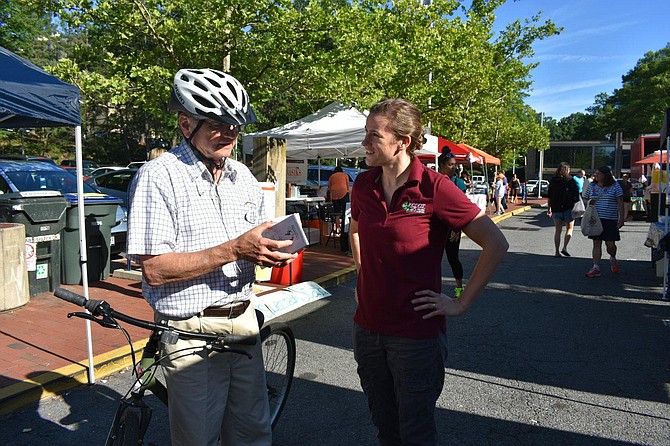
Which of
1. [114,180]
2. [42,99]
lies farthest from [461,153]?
[42,99]

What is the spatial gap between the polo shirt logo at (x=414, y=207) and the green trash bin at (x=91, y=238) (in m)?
6.65

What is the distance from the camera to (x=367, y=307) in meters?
2.47

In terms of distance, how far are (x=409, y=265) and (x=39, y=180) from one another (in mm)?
8762

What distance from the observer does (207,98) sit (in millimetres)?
2145

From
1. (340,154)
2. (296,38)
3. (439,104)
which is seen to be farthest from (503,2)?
(296,38)

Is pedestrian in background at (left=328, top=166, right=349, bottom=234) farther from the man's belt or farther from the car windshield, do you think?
the man's belt

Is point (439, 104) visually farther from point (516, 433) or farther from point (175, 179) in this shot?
point (175, 179)

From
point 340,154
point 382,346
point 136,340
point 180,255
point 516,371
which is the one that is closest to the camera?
point 180,255

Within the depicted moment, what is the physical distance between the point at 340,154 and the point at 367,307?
46.4ft

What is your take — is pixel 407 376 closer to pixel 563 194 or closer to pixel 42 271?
pixel 42 271

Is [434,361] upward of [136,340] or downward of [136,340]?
upward

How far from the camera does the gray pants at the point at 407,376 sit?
2.32 metres

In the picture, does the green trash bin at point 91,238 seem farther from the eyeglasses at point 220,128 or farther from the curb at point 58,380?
the eyeglasses at point 220,128

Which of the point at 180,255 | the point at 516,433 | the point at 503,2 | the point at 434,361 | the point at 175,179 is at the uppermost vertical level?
the point at 503,2
